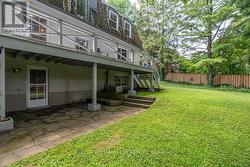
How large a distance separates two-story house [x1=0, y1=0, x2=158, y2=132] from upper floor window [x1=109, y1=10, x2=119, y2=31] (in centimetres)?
15

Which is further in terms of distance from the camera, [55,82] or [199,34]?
[199,34]

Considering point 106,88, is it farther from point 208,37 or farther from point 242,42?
point 242,42

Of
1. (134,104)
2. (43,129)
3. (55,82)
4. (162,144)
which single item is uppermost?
(55,82)

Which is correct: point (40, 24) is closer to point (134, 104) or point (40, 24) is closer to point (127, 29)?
point (134, 104)

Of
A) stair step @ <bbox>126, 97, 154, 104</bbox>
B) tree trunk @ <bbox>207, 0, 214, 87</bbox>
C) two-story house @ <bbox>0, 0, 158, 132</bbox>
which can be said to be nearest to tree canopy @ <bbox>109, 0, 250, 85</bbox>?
tree trunk @ <bbox>207, 0, 214, 87</bbox>

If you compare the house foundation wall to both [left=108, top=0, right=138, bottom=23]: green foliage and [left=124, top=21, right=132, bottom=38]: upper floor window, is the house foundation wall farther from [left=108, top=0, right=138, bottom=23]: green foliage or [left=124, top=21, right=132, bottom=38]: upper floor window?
[left=108, top=0, right=138, bottom=23]: green foliage

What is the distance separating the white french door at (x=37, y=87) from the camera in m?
8.00

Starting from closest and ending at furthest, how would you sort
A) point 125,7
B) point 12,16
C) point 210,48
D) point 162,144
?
point 162,144
point 12,16
point 210,48
point 125,7

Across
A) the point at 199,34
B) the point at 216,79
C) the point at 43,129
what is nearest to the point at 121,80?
the point at 43,129

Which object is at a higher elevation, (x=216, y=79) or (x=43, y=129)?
(x=216, y=79)

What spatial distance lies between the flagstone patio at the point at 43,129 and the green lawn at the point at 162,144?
1.29 ft

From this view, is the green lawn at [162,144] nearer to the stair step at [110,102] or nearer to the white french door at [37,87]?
the stair step at [110,102]

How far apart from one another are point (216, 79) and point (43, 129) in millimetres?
20633

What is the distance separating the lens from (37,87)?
8.27 meters
